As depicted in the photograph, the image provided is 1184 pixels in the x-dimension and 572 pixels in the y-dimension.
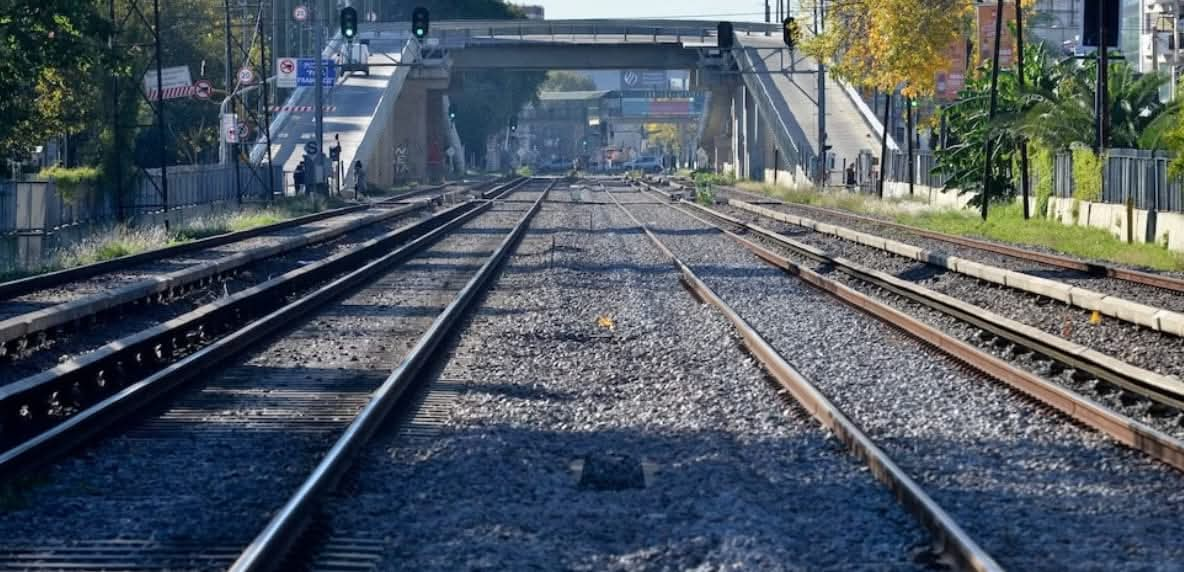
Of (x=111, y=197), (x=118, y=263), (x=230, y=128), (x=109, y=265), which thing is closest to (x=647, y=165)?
(x=230, y=128)

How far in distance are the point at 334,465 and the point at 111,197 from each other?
A: 3770 centimetres

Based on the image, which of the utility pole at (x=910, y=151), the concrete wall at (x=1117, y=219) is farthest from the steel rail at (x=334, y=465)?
the utility pole at (x=910, y=151)

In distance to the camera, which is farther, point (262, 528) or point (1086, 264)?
point (1086, 264)

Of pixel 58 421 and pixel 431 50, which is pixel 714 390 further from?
pixel 431 50

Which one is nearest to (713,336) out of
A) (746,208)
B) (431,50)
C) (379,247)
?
(379,247)

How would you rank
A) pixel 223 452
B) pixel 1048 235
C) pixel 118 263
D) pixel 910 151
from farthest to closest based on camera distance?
pixel 910 151 < pixel 1048 235 < pixel 118 263 < pixel 223 452

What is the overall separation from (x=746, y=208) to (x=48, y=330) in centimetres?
4035

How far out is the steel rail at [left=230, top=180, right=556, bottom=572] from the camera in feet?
24.5

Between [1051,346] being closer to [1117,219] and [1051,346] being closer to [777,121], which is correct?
[1117,219]

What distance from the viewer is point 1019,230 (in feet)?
121

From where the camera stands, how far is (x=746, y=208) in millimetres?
56156

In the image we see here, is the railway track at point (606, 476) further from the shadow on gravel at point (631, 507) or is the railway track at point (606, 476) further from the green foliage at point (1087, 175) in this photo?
the green foliage at point (1087, 175)

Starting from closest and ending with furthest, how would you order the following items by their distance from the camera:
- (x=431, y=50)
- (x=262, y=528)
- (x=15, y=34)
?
(x=262, y=528) < (x=15, y=34) < (x=431, y=50)

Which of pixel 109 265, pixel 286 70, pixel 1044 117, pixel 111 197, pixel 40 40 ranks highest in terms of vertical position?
pixel 286 70
